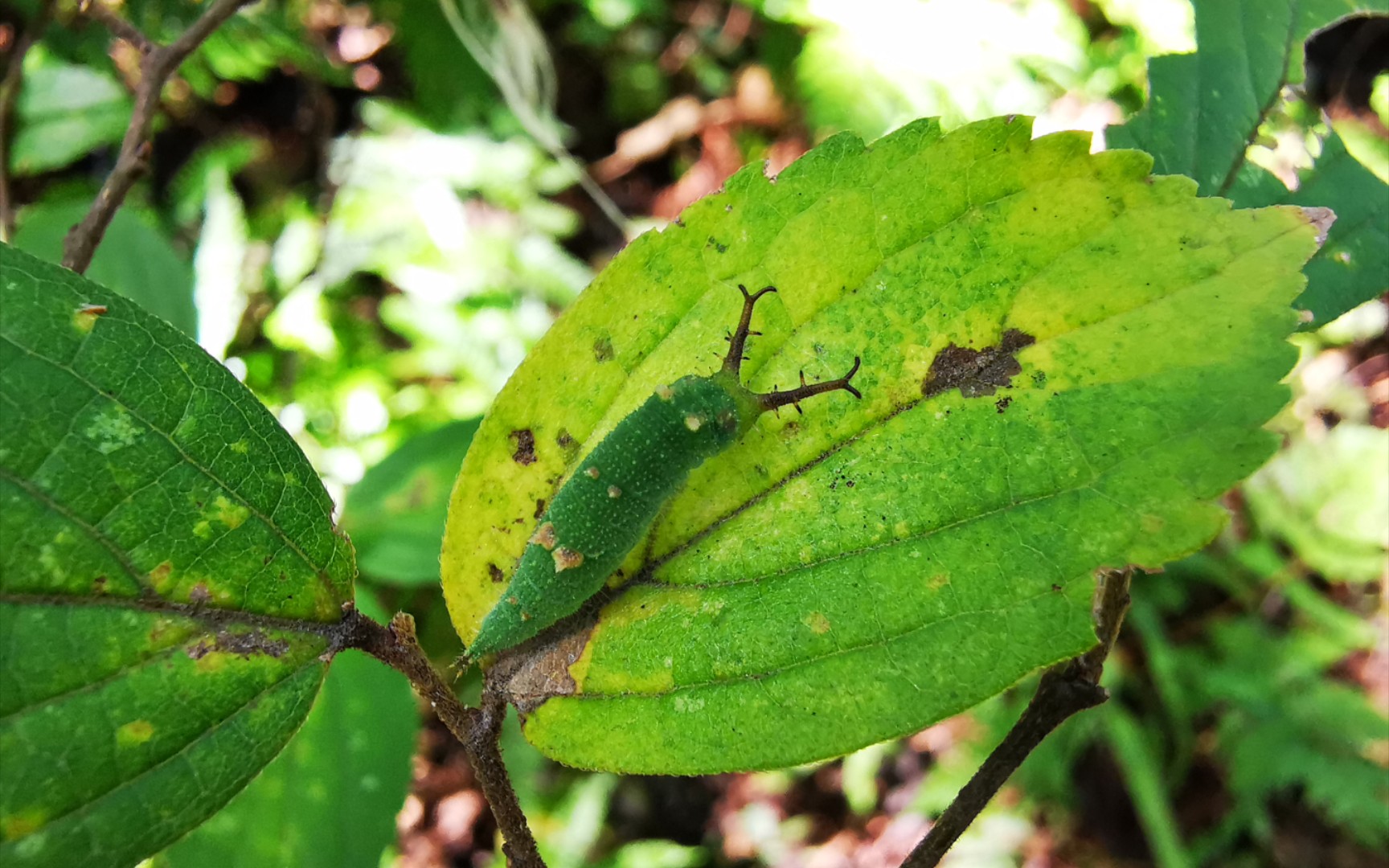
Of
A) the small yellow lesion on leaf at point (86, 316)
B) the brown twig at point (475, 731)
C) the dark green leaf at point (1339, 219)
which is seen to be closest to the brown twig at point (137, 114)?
the small yellow lesion on leaf at point (86, 316)

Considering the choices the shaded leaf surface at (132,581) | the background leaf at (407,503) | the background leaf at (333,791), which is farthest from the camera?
the background leaf at (407,503)

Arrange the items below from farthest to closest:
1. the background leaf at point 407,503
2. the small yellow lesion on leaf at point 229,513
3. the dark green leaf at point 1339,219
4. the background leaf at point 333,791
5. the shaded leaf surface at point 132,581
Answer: the background leaf at point 407,503
the background leaf at point 333,791
the dark green leaf at point 1339,219
the small yellow lesion on leaf at point 229,513
the shaded leaf surface at point 132,581

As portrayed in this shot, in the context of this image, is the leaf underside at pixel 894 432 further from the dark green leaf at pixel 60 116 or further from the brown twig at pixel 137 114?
the dark green leaf at pixel 60 116

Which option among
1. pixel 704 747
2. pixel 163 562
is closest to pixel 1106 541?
pixel 704 747

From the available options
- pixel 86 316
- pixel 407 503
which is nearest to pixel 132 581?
pixel 86 316

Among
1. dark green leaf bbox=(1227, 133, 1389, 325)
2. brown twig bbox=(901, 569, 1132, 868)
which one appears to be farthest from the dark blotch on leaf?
dark green leaf bbox=(1227, 133, 1389, 325)

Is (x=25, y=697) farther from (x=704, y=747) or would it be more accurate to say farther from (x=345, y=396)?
(x=345, y=396)

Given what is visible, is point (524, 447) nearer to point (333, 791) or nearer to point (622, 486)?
point (622, 486)
